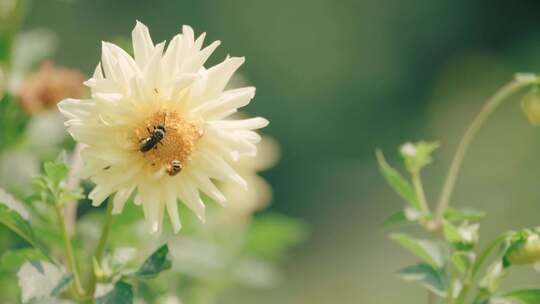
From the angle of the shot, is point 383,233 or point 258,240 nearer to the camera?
point 258,240

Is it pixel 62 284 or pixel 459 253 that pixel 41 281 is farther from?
pixel 459 253

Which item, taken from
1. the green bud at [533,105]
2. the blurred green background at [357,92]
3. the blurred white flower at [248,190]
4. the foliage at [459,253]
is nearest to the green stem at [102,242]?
the foliage at [459,253]

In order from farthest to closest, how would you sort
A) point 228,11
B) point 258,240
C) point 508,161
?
1. point 228,11
2. point 508,161
3. point 258,240

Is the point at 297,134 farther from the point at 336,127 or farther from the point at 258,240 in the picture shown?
the point at 258,240

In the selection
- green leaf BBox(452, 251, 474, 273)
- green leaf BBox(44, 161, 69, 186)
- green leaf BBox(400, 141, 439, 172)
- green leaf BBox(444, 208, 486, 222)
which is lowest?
green leaf BBox(44, 161, 69, 186)

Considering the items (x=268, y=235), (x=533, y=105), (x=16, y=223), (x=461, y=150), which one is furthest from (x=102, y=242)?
(x=268, y=235)

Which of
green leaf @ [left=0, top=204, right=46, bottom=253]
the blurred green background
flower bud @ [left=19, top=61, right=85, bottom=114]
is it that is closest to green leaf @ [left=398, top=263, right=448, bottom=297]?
green leaf @ [left=0, top=204, right=46, bottom=253]

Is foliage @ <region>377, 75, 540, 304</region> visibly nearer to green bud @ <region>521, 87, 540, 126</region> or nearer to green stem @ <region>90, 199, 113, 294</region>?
green bud @ <region>521, 87, 540, 126</region>

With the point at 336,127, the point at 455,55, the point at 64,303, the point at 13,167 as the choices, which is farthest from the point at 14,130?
the point at 455,55
